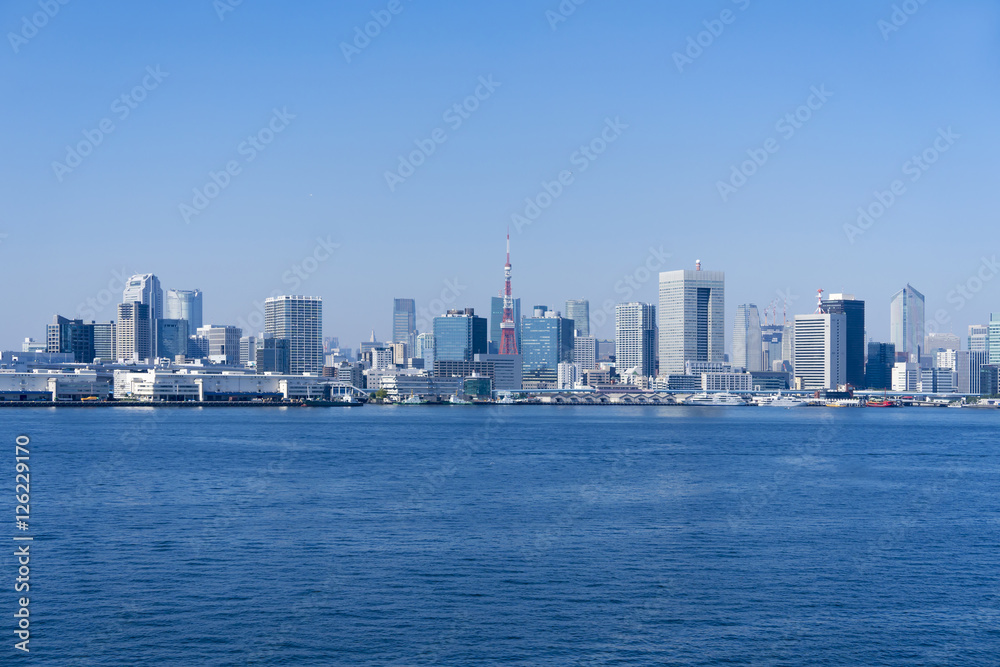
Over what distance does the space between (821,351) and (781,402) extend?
94.3 ft

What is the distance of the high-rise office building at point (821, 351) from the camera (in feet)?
595

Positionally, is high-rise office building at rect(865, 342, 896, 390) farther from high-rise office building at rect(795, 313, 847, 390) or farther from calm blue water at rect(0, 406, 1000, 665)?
calm blue water at rect(0, 406, 1000, 665)

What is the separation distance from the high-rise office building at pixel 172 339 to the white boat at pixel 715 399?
3737 inches

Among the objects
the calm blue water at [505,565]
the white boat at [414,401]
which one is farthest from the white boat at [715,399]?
the calm blue water at [505,565]

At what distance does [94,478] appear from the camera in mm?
31672

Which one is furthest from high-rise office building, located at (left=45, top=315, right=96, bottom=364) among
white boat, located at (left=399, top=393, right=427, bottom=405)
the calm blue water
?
the calm blue water

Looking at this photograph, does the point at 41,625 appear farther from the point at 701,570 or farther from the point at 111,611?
the point at 701,570

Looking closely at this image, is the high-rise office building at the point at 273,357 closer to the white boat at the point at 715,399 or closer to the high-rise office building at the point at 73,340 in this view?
the high-rise office building at the point at 73,340

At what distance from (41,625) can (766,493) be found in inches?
832

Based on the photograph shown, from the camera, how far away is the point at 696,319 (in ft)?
647

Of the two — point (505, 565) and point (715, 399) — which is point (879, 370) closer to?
point (715, 399)

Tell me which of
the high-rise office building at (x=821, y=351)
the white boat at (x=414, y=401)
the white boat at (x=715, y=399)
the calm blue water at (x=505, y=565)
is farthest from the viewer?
the high-rise office building at (x=821, y=351)

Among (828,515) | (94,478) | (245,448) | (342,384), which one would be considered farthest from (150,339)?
(828,515)

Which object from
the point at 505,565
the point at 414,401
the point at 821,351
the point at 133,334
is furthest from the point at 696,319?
the point at 505,565
